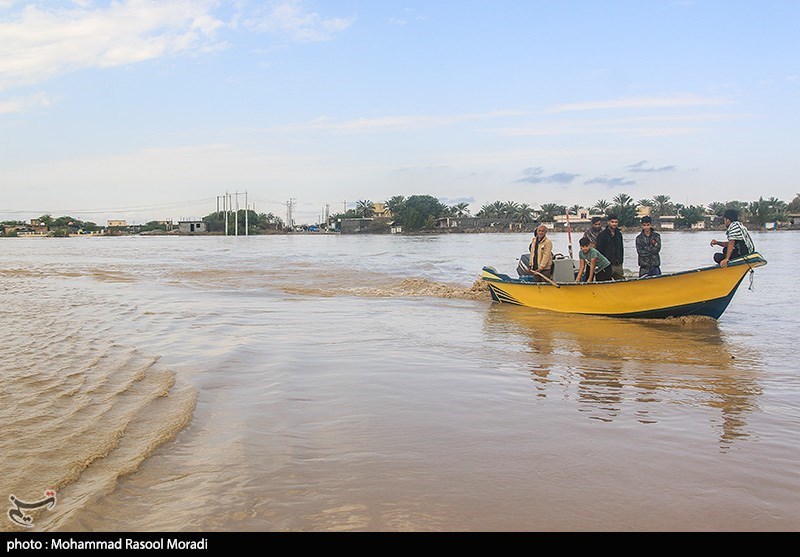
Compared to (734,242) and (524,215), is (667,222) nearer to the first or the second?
(524,215)

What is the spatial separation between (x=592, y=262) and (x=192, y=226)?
130m

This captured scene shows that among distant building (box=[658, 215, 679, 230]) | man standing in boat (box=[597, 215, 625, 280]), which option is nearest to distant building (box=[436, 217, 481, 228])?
distant building (box=[658, 215, 679, 230])

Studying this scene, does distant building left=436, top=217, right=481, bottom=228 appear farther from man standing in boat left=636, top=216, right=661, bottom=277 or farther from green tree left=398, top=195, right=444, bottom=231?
man standing in boat left=636, top=216, right=661, bottom=277

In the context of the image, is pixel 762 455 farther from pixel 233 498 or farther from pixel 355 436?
pixel 233 498

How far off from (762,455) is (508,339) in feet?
18.6

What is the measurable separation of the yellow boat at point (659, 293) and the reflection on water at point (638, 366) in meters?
0.21

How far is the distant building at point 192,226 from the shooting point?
437 feet

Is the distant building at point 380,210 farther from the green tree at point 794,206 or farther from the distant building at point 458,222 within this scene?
the green tree at point 794,206

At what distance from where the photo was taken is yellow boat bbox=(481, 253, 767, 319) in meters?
11.0

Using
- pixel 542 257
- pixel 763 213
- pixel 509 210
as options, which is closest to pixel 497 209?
pixel 509 210

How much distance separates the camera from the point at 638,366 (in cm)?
789

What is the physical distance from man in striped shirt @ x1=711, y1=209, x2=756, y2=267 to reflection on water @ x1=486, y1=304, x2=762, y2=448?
1.29 metres

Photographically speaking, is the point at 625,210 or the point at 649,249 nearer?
the point at 649,249

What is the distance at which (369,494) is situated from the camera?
383 cm
